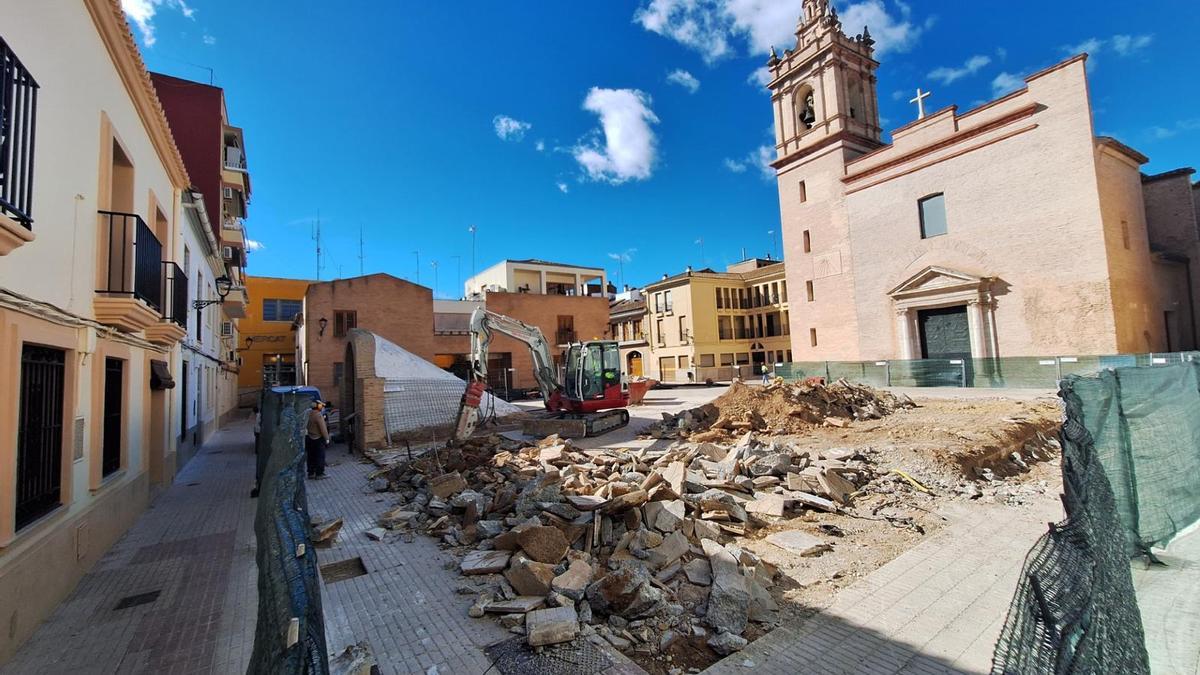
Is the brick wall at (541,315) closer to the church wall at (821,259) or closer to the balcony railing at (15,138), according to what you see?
the church wall at (821,259)

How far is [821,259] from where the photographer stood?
28547 mm

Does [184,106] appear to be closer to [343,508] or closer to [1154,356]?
[343,508]

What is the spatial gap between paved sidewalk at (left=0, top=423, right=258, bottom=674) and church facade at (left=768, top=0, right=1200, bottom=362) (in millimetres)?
26260

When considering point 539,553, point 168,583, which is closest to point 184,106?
point 168,583

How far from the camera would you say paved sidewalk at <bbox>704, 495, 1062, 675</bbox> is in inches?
131

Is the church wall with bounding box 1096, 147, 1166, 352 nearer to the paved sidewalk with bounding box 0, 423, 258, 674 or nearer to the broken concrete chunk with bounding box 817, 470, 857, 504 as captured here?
the broken concrete chunk with bounding box 817, 470, 857, 504

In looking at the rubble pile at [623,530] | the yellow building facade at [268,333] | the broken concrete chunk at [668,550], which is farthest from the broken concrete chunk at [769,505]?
the yellow building facade at [268,333]

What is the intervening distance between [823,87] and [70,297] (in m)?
31.9

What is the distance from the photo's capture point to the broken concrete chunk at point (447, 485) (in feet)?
23.3

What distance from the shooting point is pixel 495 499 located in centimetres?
664

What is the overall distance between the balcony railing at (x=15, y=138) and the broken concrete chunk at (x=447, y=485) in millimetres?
4918

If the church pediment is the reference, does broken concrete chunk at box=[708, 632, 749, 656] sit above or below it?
below

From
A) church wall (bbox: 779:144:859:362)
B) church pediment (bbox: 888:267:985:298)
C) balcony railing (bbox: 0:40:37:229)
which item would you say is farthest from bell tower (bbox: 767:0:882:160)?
balcony railing (bbox: 0:40:37:229)

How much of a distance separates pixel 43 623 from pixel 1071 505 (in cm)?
717
